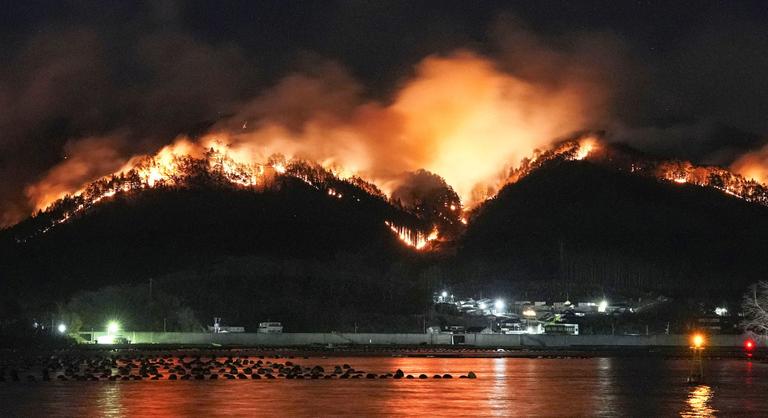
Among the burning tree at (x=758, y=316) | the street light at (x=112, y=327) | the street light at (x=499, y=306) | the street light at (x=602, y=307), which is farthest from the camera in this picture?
the street light at (x=499, y=306)

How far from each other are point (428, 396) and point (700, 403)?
12.3 m

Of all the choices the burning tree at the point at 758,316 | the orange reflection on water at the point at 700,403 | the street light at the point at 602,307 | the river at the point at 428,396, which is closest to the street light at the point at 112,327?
the river at the point at 428,396

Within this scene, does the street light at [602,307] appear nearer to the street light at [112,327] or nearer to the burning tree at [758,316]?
the burning tree at [758,316]

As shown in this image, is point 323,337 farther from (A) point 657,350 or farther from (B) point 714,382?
(B) point 714,382

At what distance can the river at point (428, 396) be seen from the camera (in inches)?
1738

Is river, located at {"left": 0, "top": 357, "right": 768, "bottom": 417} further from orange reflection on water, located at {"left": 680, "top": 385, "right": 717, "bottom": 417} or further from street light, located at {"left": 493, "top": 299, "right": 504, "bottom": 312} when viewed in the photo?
street light, located at {"left": 493, "top": 299, "right": 504, "bottom": 312}

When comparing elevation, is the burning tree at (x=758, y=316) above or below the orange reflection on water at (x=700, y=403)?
above

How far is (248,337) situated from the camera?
13012cm

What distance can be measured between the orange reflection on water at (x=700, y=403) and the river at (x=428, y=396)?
0.04 metres

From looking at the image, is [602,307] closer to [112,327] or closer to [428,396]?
[112,327]

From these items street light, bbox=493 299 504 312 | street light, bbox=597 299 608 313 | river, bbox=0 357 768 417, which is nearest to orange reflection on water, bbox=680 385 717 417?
river, bbox=0 357 768 417

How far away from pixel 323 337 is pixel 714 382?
74.9m

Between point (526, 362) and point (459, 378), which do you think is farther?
point (526, 362)

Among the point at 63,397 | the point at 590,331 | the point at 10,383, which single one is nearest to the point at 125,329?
the point at 590,331
